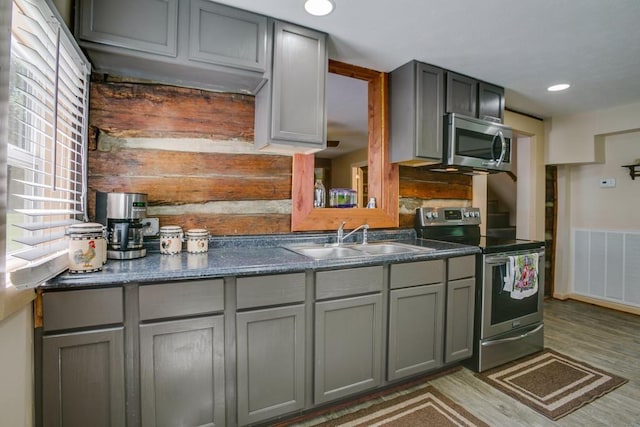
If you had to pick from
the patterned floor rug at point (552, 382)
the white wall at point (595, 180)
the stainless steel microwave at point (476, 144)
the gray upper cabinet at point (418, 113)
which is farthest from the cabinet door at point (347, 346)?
the white wall at point (595, 180)

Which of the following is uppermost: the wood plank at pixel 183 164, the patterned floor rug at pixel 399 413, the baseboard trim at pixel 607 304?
the wood plank at pixel 183 164

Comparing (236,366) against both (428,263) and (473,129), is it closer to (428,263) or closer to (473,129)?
(428,263)

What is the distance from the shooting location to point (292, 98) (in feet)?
6.45

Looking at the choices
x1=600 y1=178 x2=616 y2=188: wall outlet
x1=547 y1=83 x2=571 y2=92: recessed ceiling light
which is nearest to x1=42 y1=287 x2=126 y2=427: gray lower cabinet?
x1=547 y1=83 x2=571 y2=92: recessed ceiling light

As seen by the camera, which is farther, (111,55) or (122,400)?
(111,55)

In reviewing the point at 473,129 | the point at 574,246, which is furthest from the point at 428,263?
the point at 574,246

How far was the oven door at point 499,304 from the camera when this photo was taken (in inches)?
91.8

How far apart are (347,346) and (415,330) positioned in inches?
20.4

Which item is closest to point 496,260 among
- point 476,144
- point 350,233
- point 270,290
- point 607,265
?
point 476,144

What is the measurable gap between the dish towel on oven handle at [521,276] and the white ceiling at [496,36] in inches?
58.2

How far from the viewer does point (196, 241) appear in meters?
1.89

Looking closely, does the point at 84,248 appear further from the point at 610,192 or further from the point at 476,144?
the point at 610,192

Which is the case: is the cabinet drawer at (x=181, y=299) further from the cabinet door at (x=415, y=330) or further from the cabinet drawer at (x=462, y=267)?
the cabinet drawer at (x=462, y=267)

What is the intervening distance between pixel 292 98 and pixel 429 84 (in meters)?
1.18
